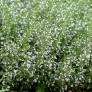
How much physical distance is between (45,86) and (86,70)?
745mm

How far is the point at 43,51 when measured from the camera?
5438mm

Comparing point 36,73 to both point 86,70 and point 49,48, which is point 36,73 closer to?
point 49,48

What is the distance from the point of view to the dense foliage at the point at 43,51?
5484 millimetres

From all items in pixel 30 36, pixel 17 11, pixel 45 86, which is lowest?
pixel 45 86

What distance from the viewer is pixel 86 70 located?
5.70 m

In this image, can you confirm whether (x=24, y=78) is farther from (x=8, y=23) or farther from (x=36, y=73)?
(x=8, y=23)

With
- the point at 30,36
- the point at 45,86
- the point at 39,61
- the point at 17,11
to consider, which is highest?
the point at 17,11

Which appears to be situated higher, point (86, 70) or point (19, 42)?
point (19, 42)

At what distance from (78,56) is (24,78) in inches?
38.2

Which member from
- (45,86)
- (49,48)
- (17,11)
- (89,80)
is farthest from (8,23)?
(89,80)

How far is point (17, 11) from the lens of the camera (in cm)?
588

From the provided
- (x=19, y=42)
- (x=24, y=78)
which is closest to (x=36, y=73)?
(x=24, y=78)

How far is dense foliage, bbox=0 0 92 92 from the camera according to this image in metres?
5.48

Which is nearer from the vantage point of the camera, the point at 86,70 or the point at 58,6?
the point at 86,70
